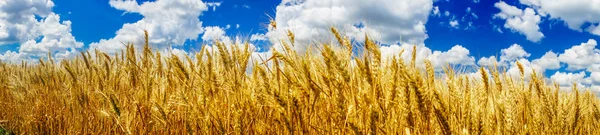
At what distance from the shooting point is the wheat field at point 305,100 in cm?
183

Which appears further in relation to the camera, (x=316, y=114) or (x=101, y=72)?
(x=101, y=72)

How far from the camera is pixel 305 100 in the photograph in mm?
2576

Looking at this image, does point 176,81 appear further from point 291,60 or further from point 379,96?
point 379,96

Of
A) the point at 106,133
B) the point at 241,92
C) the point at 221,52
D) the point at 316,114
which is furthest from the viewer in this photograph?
the point at 106,133

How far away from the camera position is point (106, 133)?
393 cm

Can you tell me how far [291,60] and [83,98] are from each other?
9.58 ft

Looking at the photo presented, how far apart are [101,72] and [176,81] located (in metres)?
1.01

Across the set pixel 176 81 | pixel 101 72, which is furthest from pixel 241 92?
pixel 101 72

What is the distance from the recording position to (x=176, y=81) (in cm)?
397

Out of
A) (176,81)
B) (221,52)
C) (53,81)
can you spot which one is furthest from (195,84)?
(53,81)

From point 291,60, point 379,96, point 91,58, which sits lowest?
point 379,96

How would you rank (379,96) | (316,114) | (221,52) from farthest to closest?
1. (221,52)
2. (316,114)
3. (379,96)

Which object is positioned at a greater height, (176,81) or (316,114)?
(176,81)

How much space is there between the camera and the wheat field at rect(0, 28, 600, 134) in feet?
6.00
